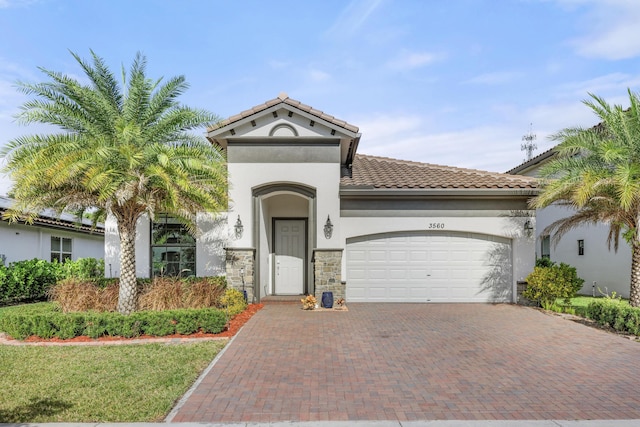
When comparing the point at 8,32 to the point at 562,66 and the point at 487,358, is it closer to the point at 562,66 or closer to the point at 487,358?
the point at 487,358

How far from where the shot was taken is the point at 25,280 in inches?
662

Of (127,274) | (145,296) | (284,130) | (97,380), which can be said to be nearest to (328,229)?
(284,130)

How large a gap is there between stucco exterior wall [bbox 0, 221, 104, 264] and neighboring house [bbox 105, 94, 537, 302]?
550cm

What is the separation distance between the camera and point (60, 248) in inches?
868

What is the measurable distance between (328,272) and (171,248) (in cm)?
556

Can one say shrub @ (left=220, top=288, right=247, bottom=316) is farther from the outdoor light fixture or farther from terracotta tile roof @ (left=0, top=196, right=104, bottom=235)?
the outdoor light fixture

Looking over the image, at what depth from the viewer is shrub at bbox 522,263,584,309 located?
45.4ft

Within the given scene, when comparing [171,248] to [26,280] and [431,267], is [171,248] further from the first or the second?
[431,267]

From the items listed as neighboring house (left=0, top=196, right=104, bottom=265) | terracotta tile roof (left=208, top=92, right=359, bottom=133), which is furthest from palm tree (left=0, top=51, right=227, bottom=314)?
neighboring house (left=0, top=196, right=104, bottom=265)

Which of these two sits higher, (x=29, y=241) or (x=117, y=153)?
(x=117, y=153)

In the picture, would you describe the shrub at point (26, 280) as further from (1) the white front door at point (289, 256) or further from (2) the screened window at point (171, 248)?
(1) the white front door at point (289, 256)

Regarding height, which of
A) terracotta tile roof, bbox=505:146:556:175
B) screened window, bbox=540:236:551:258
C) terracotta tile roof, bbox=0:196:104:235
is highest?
terracotta tile roof, bbox=505:146:556:175

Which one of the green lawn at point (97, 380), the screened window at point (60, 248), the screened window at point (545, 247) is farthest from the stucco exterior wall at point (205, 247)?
the screened window at point (545, 247)

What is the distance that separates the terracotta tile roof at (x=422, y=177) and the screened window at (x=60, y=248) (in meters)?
14.5
